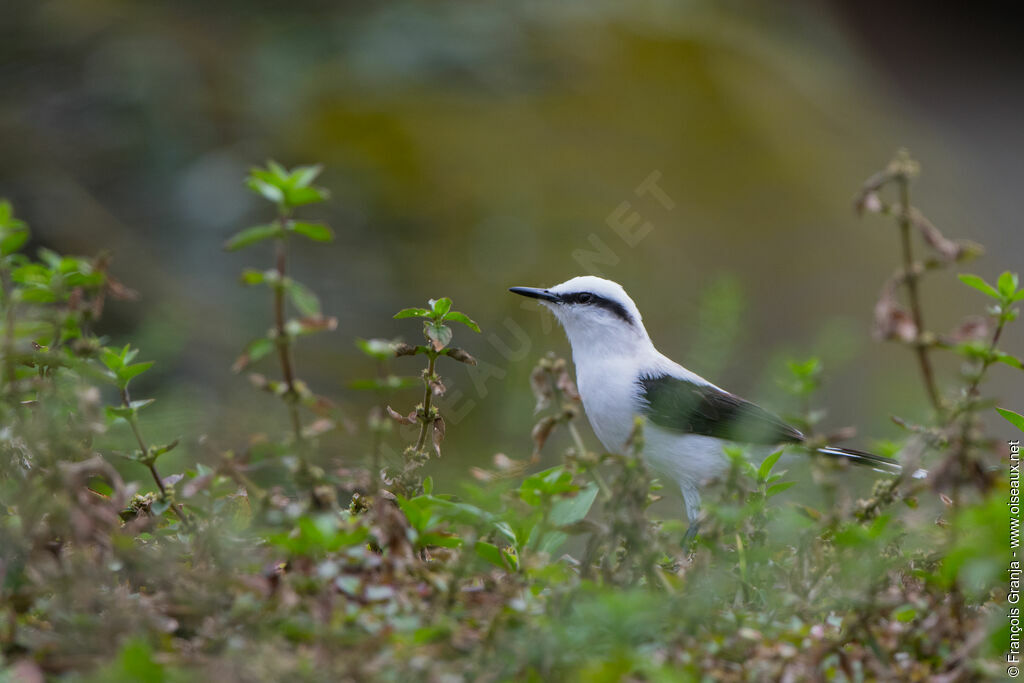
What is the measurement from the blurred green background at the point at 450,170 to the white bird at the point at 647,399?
115cm

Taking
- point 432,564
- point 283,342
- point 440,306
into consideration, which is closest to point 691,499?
point 440,306

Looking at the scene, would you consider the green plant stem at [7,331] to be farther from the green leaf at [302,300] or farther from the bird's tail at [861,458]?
the bird's tail at [861,458]

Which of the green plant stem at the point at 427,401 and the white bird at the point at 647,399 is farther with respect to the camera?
the white bird at the point at 647,399

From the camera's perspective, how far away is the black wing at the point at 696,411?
3.91 meters

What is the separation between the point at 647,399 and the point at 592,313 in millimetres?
486

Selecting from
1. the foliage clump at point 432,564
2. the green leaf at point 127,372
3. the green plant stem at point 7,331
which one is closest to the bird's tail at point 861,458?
the foliage clump at point 432,564

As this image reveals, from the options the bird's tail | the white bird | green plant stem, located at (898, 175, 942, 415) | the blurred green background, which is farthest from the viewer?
the blurred green background

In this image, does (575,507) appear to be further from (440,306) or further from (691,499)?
(691,499)

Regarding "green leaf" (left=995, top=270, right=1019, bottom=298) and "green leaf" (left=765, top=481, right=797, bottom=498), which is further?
"green leaf" (left=765, top=481, right=797, bottom=498)

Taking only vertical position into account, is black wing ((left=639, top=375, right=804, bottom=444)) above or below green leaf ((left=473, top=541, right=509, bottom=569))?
above

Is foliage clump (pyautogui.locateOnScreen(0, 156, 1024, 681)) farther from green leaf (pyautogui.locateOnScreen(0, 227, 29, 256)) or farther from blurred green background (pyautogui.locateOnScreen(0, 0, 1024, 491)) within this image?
blurred green background (pyautogui.locateOnScreen(0, 0, 1024, 491))

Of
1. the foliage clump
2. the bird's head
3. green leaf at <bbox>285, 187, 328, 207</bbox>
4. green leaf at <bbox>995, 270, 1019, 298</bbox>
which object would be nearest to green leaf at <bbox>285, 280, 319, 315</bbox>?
the foliage clump

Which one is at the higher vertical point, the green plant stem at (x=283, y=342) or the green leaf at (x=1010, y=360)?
the green leaf at (x=1010, y=360)

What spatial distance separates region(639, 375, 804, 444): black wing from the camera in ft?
12.8
